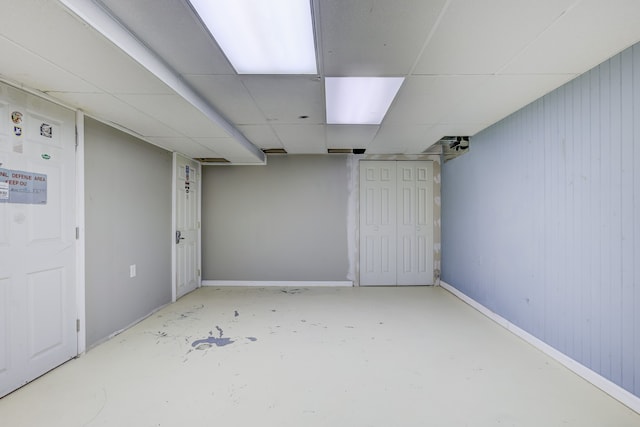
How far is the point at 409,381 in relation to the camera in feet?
6.93

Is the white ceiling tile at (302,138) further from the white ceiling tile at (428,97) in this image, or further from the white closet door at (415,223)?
the white closet door at (415,223)

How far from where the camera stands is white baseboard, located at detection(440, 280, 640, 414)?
1837mm

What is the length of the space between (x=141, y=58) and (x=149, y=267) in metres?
2.57

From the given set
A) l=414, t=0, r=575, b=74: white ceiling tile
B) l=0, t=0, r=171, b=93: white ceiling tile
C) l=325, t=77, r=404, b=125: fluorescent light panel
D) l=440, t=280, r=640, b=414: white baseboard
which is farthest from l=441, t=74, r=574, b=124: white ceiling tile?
l=0, t=0, r=171, b=93: white ceiling tile

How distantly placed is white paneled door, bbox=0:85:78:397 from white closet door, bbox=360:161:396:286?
148 inches

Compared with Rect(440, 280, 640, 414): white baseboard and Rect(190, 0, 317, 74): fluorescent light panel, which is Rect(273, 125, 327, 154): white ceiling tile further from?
Rect(440, 280, 640, 414): white baseboard

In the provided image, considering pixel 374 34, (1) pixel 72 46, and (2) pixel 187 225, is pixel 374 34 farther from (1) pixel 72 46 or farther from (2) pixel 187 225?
(2) pixel 187 225

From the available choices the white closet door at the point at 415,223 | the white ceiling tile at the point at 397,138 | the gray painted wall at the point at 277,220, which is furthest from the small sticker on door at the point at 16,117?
the white closet door at the point at 415,223

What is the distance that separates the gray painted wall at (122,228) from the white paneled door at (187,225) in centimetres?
26

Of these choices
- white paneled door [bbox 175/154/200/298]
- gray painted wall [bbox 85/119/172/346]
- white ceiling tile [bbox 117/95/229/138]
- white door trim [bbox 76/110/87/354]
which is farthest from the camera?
white paneled door [bbox 175/154/200/298]

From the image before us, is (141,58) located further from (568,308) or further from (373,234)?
(373,234)

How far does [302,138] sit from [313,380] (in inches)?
110

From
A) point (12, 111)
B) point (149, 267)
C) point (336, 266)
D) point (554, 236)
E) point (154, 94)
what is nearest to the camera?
point (12, 111)

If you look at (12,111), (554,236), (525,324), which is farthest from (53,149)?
(525,324)
